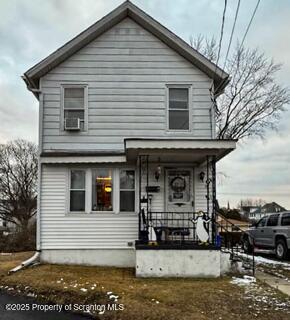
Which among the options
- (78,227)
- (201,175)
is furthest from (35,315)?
(201,175)

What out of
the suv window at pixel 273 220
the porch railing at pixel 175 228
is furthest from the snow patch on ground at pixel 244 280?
the suv window at pixel 273 220

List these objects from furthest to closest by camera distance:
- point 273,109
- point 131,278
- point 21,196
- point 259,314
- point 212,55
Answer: point 21,196, point 212,55, point 273,109, point 131,278, point 259,314

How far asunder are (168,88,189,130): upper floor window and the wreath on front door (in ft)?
5.23

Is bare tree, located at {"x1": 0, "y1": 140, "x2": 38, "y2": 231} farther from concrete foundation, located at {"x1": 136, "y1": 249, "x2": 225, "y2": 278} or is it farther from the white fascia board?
concrete foundation, located at {"x1": 136, "y1": 249, "x2": 225, "y2": 278}

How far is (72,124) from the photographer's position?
1320cm

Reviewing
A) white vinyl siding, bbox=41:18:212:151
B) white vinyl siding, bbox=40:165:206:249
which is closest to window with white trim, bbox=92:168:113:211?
white vinyl siding, bbox=40:165:206:249

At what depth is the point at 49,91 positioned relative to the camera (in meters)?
13.3

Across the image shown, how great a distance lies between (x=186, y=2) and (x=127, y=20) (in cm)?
528

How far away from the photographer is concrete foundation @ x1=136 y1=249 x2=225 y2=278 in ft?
36.2

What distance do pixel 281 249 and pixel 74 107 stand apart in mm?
9841

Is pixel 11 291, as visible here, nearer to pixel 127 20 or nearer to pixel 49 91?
pixel 49 91

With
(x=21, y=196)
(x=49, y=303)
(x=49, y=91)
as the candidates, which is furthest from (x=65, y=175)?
(x=21, y=196)

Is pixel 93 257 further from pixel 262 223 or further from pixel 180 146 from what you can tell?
pixel 262 223

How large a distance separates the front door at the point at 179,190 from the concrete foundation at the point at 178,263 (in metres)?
2.15
